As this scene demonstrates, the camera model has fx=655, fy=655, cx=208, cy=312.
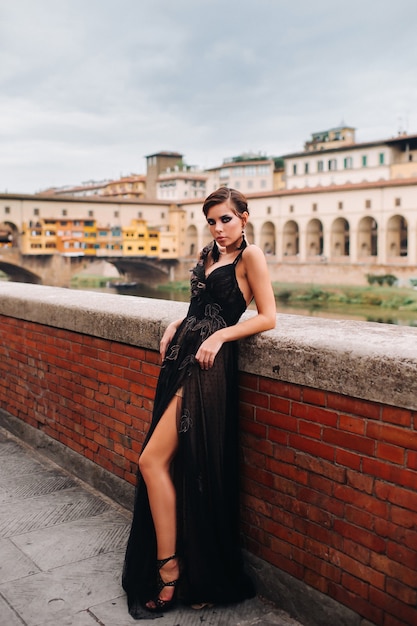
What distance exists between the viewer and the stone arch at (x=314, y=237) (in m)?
54.6

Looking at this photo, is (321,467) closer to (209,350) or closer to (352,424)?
(352,424)

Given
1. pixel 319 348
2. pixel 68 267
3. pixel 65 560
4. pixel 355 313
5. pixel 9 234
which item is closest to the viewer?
pixel 319 348

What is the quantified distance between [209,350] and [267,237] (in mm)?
56825

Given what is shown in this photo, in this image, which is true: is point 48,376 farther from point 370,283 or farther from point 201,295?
point 370,283

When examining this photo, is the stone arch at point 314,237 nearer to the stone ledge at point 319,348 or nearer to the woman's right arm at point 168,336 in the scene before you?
the stone ledge at point 319,348

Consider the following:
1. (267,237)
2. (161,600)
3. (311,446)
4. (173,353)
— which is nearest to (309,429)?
(311,446)

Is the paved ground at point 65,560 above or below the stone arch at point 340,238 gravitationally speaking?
below

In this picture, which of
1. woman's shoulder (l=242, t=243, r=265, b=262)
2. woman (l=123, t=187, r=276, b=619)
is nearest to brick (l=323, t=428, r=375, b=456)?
woman (l=123, t=187, r=276, b=619)

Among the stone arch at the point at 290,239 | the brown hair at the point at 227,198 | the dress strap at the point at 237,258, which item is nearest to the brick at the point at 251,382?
the dress strap at the point at 237,258

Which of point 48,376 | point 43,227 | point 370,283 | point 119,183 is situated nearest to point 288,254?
point 370,283

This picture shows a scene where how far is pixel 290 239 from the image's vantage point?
56.9 m

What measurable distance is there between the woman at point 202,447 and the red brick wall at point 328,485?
10 centimetres

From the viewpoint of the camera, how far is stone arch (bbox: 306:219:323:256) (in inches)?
2148

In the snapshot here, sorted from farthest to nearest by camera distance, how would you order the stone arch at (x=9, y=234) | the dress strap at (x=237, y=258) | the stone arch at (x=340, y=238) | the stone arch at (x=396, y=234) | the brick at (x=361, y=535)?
the stone arch at (x=9, y=234), the stone arch at (x=340, y=238), the stone arch at (x=396, y=234), the dress strap at (x=237, y=258), the brick at (x=361, y=535)
